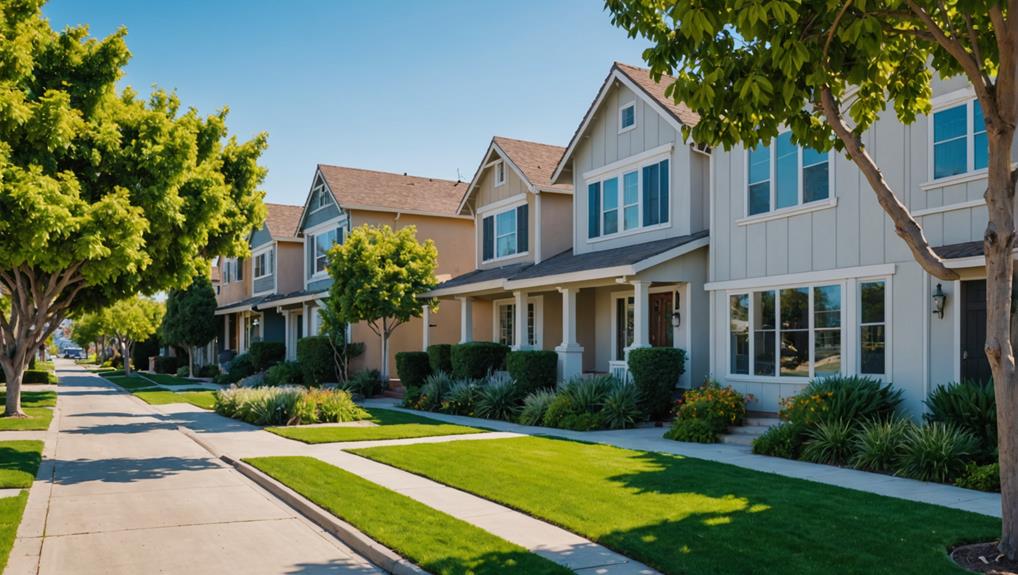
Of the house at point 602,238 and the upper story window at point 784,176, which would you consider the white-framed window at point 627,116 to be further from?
the upper story window at point 784,176

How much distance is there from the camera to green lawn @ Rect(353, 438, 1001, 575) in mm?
6977

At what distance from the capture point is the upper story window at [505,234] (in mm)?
25859

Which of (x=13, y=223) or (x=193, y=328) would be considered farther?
(x=193, y=328)

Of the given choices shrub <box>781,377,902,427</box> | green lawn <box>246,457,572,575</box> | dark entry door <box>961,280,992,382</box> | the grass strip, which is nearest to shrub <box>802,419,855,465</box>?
shrub <box>781,377,902,427</box>

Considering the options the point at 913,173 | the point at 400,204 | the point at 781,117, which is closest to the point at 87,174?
the point at 781,117

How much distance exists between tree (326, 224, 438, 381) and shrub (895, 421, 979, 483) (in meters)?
16.0

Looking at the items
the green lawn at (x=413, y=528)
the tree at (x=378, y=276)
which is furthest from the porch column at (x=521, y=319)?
the green lawn at (x=413, y=528)

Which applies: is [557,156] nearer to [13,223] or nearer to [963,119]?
[963,119]

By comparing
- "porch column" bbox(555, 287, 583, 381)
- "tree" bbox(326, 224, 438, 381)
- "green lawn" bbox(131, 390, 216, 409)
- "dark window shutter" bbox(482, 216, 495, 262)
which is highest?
"dark window shutter" bbox(482, 216, 495, 262)

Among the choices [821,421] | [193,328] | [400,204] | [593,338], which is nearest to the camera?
[821,421]

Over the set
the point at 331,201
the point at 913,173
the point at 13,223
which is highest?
the point at 331,201

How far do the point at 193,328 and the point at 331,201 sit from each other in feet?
42.5

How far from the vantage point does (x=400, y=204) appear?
32.1 m

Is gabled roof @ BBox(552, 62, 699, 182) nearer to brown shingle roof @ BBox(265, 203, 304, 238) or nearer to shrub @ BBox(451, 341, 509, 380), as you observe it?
shrub @ BBox(451, 341, 509, 380)
